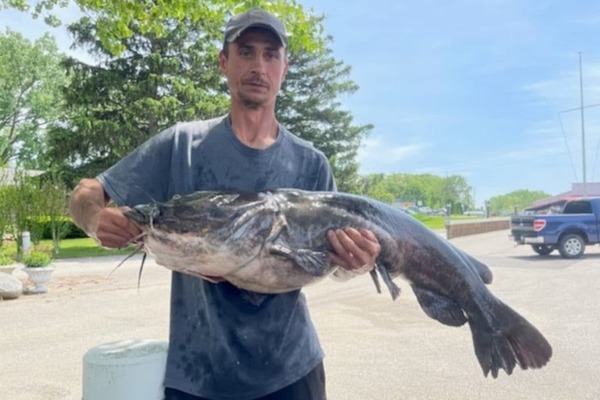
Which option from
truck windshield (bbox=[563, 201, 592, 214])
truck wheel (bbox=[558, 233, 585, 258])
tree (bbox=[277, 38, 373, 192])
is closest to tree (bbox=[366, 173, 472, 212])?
tree (bbox=[277, 38, 373, 192])

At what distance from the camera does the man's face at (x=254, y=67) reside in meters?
2.22

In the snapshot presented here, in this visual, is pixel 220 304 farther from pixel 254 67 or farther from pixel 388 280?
pixel 254 67

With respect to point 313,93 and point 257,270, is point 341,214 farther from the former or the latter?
point 313,93

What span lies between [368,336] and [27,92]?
41.5 m

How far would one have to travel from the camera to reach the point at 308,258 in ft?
6.36

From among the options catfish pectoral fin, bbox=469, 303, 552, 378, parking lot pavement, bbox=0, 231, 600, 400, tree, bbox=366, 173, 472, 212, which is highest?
tree, bbox=366, 173, 472, 212

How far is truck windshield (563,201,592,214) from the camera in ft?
57.9

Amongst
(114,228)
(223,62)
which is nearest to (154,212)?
(114,228)

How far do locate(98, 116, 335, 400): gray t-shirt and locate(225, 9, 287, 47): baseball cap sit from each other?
37 centimetres

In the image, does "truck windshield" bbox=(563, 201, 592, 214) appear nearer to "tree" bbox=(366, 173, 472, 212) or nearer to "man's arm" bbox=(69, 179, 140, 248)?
"man's arm" bbox=(69, 179, 140, 248)

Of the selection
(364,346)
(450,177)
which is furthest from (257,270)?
(450,177)

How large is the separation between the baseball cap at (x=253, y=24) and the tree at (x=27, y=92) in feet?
133

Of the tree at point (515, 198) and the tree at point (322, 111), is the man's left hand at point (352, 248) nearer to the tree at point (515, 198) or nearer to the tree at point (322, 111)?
the tree at point (322, 111)

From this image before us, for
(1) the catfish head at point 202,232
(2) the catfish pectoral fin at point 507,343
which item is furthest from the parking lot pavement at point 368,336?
(1) the catfish head at point 202,232
